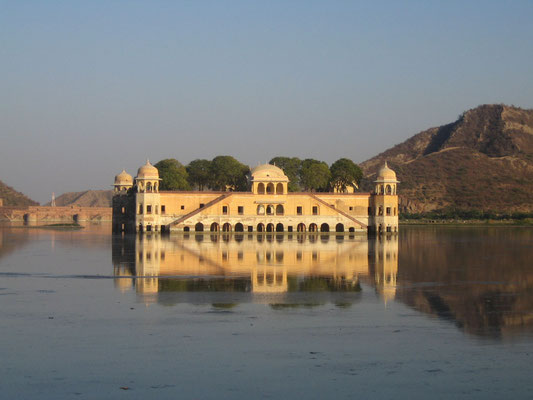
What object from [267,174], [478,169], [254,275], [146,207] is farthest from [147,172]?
[478,169]

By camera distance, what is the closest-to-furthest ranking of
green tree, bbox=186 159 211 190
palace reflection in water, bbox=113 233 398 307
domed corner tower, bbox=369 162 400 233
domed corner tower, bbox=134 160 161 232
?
palace reflection in water, bbox=113 233 398 307, domed corner tower, bbox=134 160 161 232, domed corner tower, bbox=369 162 400 233, green tree, bbox=186 159 211 190

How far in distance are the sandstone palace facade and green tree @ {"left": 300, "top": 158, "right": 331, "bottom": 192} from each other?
8.77m

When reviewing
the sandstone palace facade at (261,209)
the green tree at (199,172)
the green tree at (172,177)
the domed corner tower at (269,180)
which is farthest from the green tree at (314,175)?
the green tree at (172,177)

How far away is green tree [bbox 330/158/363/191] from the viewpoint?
8604 centimetres

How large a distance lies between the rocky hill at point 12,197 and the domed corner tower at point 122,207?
259 feet

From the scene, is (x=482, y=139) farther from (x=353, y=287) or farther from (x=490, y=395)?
(x=490, y=395)

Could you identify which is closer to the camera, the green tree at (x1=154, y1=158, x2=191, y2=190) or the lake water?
the lake water

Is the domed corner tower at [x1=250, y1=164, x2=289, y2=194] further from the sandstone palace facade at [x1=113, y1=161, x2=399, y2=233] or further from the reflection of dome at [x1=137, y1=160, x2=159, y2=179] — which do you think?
the reflection of dome at [x1=137, y1=160, x2=159, y2=179]

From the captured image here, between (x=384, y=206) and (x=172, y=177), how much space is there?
2459 centimetres

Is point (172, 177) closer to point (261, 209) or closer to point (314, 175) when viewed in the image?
point (261, 209)

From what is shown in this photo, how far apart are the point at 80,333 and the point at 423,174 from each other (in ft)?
410

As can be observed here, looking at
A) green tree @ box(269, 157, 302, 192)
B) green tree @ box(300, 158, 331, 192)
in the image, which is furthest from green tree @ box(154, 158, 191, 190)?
green tree @ box(300, 158, 331, 192)

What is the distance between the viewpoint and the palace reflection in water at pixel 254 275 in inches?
815

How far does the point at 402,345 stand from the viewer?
1401cm
